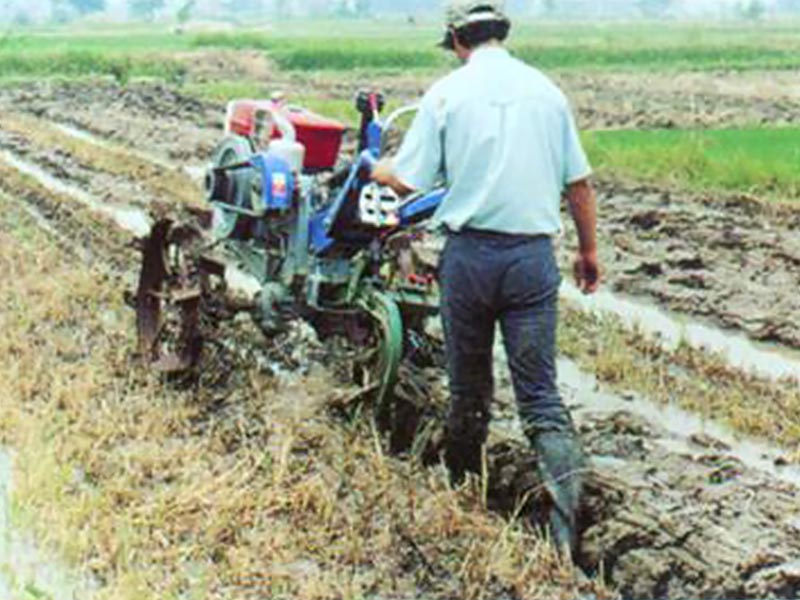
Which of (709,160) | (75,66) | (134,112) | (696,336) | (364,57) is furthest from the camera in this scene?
(364,57)

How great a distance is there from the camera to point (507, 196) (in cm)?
412

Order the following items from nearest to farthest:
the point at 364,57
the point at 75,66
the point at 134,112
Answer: the point at 134,112, the point at 75,66, the point at 364,57

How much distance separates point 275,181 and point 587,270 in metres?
1.66

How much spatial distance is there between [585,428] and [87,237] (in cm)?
532

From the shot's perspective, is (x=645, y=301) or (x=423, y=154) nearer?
(x=423, y=154)

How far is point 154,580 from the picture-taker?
3934 millimetres

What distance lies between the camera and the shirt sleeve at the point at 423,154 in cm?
414

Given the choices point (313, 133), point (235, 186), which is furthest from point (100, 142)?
point (313, 133)

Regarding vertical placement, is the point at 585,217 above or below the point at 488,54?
below

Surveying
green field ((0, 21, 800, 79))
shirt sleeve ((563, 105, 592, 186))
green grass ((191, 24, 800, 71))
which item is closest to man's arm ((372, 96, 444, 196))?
shirt sleeve ((563, 105, 592, 186))

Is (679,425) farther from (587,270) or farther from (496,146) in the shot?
(496,146)

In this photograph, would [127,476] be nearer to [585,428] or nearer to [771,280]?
[585,428]

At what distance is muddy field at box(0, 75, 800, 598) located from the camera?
407cm

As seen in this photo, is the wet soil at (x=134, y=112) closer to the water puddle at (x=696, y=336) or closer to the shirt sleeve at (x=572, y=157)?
the water puddle at (x=696, y=336)
